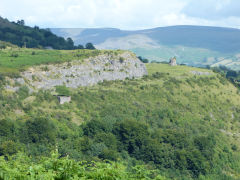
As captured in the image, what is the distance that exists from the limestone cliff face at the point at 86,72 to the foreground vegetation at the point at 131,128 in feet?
11.1

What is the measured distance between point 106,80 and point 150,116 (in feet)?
75.5

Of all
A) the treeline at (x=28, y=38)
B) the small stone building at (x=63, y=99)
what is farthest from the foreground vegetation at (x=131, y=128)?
the treeline at (x=28, y=38)

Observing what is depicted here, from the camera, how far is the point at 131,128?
78.4 m

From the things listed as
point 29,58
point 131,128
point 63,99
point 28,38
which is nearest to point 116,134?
point 131,128

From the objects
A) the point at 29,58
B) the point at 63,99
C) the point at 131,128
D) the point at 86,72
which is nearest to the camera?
the point at 131,128

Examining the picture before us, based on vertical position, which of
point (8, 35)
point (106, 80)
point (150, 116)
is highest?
point (8, 35)

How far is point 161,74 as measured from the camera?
13162cm

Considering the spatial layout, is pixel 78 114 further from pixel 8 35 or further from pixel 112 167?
Result: pixel 8 35

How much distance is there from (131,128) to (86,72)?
112ft

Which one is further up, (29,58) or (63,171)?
(29,58)

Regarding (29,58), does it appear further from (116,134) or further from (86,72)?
(116,134)

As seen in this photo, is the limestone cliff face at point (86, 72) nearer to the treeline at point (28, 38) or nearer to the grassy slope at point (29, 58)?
the grassy slope at point (29, 58)

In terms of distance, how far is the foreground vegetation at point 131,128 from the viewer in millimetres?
66750

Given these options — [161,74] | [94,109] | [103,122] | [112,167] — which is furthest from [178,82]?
[112,167]
